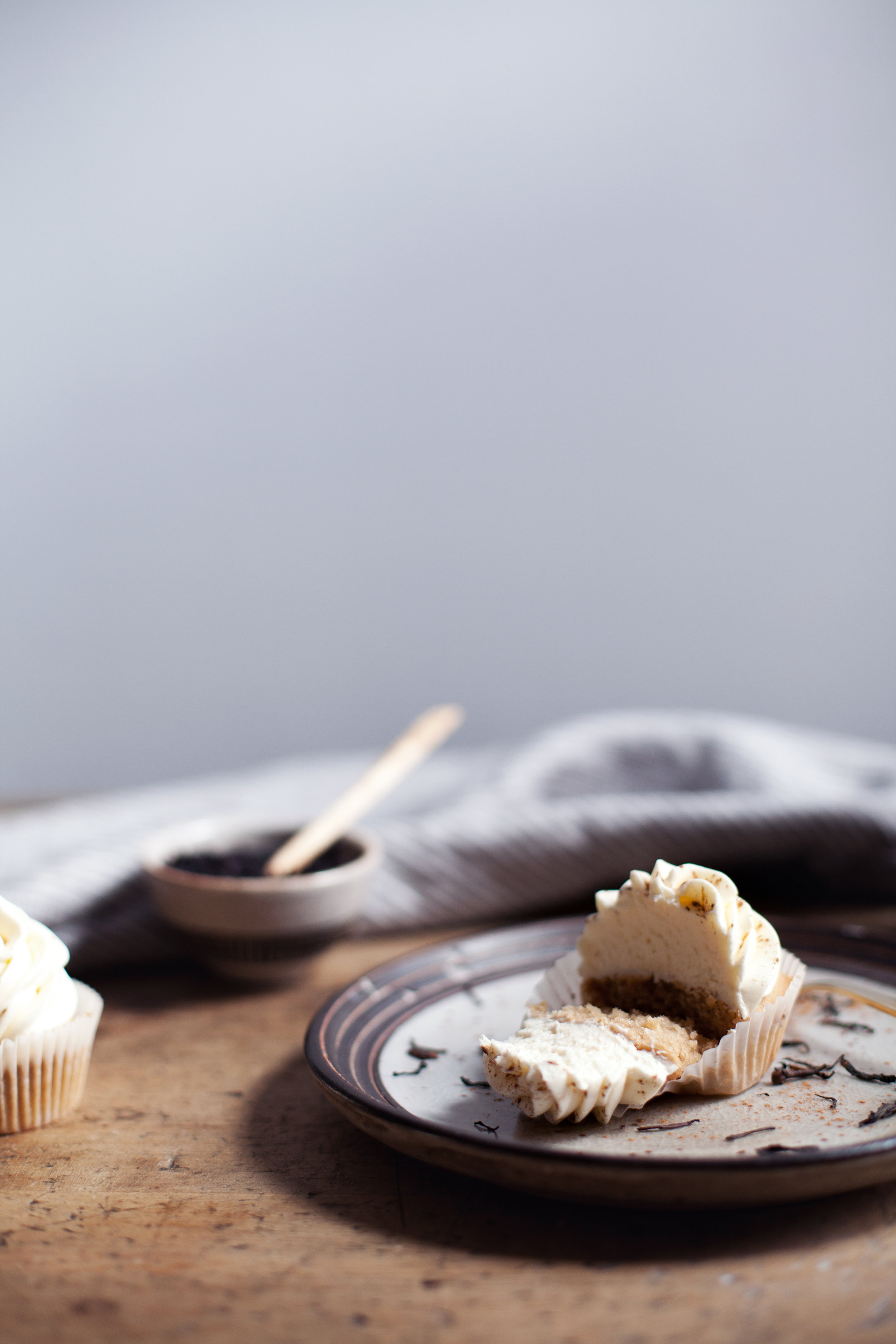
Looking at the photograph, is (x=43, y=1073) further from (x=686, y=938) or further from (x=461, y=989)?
(x=686, y=938)

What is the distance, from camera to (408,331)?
302 centimetres

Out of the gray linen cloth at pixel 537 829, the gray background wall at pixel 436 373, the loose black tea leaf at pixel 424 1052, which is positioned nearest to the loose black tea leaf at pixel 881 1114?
the loose black tea leaf at pixel 424 1052

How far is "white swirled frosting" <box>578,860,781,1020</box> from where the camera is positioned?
0.87m

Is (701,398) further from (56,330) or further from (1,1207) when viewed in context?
(1,1207)

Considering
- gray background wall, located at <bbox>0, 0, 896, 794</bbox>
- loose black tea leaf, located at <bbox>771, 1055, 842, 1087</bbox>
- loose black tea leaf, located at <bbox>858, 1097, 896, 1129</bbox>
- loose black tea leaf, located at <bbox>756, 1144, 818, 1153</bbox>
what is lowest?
loose black tea leaf, located at <bbox>771, 1055, 842, 1087</bbox>

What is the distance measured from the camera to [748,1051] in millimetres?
842

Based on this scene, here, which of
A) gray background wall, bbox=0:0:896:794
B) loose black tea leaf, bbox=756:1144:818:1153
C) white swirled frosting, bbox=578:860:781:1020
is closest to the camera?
loose black tea leaf, bbox=756:1144:818:1153

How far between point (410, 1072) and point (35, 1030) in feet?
1.02

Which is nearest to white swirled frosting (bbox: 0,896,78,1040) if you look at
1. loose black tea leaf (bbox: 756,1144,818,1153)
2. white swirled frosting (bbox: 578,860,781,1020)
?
white swirled frosting (bbox: 578,860,781,1020)

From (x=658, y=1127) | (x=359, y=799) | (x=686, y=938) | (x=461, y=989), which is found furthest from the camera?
(x=359, y=799)

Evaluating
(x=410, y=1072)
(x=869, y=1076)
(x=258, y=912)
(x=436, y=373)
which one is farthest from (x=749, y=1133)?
(x=436, y=373)

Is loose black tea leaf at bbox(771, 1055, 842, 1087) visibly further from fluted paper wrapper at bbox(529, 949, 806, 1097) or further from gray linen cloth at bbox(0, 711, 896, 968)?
gray linen cloth at bbox(0, 711, 896, 968)

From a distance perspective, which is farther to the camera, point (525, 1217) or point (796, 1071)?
point (796, 1071)

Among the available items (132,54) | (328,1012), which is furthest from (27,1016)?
(132,54)
